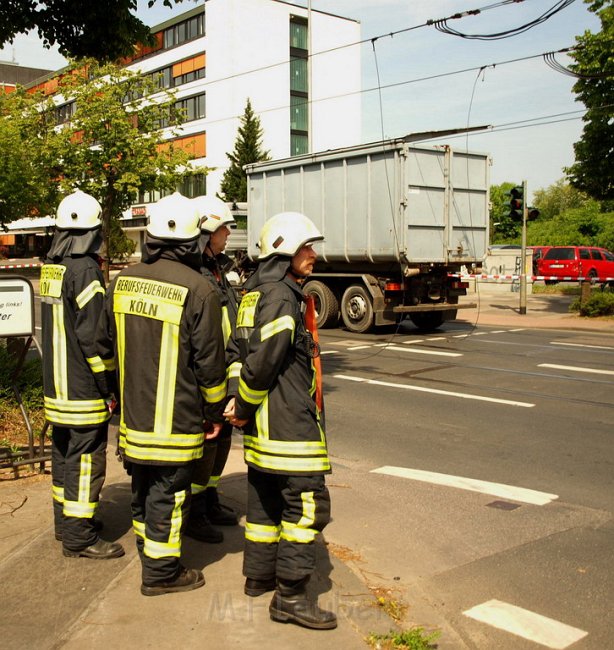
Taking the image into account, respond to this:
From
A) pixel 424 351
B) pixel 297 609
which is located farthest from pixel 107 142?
pixel 297 609

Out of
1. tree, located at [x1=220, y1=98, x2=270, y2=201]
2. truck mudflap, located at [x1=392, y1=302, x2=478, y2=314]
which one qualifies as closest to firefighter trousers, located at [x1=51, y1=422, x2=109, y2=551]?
truck mudflap, located at [x1=392, y1=302, x2=478, y2=314]

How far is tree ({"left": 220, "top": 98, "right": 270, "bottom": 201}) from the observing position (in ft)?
169

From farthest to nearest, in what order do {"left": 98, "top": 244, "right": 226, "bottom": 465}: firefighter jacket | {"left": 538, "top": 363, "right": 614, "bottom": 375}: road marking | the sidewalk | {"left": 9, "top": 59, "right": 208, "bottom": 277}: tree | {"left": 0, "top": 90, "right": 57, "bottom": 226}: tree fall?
{"left": 0, "top": 90, "right": 57, "bottom": 226}: tree
{"left": 9, "top": 59, "right": 208, "bottom": 277}: tree
{"left": 538, "top": 363, "right": 614, "bottom": 375}: road marking
{"left": 98, "top": 244, "right": 226, "bottom": 465}: firefighter jacket
the sidewalk

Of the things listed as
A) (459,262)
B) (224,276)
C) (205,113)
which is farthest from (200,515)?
(205,113)

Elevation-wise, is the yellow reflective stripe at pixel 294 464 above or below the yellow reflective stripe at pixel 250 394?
below

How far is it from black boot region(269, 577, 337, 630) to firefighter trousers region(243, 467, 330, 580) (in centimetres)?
6

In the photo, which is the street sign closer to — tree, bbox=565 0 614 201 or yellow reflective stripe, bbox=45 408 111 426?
yellow reflective stripe, bbox=45 408 111 426

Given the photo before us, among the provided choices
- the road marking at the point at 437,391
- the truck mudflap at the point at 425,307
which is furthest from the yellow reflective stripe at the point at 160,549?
the truck mudflap at the point at 425,307

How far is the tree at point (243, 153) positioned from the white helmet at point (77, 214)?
1872 inches

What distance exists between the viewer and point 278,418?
3562 mm

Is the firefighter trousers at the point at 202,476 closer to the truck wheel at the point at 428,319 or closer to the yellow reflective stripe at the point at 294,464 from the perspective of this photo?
the yellow reflective stripe at the point at 294,464

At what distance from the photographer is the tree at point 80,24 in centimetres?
743

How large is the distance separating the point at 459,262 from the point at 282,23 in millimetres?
44965

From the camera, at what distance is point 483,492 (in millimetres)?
5730
